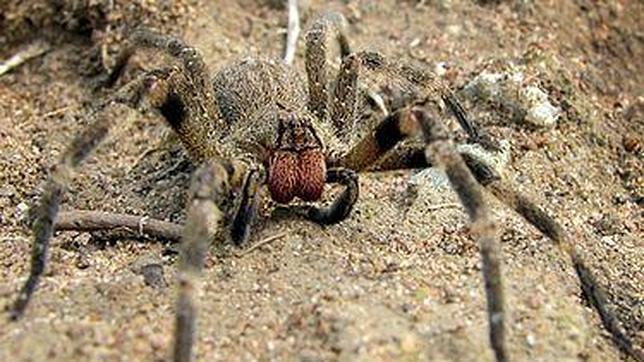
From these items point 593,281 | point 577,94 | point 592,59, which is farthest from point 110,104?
point 592,59

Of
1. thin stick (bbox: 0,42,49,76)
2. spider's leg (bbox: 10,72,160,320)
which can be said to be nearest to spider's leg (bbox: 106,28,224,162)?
spider's leg (bbox: 10,72,160,320)

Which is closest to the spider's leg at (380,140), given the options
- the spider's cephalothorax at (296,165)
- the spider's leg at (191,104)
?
the spider's cephalothorax at (296,165)

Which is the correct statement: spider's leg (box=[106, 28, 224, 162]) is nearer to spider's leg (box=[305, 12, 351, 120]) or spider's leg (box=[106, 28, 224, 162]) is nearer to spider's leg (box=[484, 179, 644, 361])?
spider's leg (box=[305, 12, 351, 120])

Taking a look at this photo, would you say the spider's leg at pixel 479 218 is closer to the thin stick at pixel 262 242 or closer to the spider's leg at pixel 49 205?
the thin stick at pixel 262 242

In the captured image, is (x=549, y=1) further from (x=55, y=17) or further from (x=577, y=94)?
(x=55, y=17)

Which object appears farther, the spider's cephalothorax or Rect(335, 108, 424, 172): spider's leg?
the spider's cephalothorax
